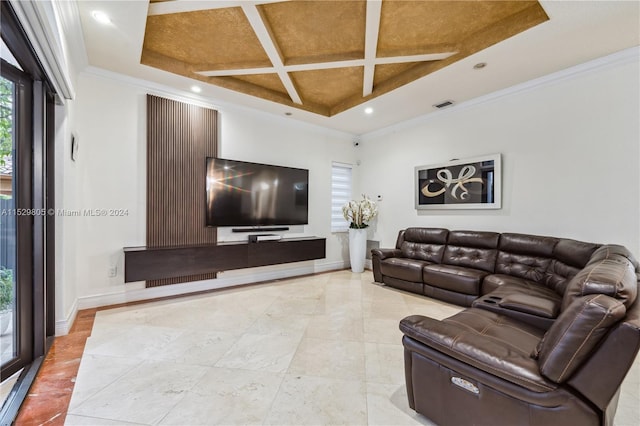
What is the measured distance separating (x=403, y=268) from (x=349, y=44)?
2.97m

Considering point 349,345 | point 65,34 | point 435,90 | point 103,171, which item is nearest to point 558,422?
point 349,345

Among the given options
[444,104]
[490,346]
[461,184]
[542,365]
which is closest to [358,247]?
[461,184]

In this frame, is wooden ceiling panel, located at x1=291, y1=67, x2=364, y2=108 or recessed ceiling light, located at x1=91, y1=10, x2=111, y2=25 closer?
recessed ceiling light, located at x1=91, y1=10, x2=111, y2=25

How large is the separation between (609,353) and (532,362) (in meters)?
0.29

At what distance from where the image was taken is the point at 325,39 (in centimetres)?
291

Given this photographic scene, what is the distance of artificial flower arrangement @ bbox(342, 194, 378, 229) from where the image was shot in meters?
5.22

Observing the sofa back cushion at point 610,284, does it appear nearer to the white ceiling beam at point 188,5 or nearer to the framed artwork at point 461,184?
the framed artwork at point 461,184

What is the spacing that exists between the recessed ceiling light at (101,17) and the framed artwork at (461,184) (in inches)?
172

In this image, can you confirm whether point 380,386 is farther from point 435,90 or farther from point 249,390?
point 435,90

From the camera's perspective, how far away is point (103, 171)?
3.35 metres

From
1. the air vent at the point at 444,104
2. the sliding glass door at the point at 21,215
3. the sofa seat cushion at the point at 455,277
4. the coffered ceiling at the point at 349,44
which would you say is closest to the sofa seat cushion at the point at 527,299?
the sofa seat cushion at the point at 455,277

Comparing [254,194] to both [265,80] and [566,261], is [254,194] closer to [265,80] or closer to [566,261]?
[265,80]

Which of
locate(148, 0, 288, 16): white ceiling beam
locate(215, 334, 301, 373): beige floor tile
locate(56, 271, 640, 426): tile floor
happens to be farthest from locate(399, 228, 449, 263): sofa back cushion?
locate(148, 0, 288, 16): white ceiling beam

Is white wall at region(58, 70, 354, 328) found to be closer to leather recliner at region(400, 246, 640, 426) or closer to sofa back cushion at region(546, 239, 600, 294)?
leather recliner at region(400, 246, 640, 426)
